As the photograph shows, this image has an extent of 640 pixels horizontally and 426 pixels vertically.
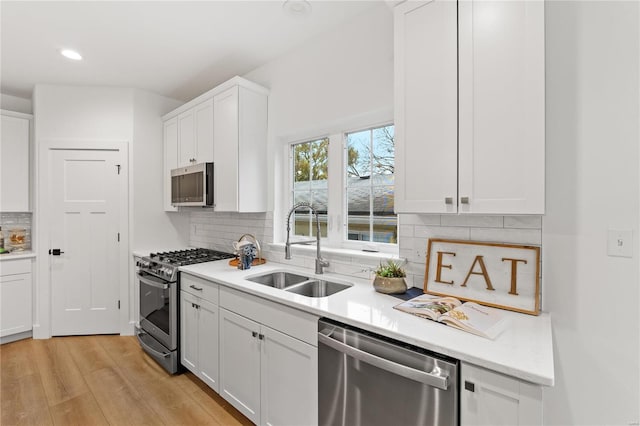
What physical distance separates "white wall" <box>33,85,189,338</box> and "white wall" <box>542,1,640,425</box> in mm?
3679

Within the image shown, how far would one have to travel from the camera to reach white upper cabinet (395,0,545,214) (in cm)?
126

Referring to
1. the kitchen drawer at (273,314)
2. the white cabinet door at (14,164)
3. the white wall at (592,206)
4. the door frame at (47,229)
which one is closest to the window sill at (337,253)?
the kitchen drawer at (273,314)

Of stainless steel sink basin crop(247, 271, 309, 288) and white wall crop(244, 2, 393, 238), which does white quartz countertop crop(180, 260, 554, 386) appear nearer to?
stainless steel sink basin crop(247, 271, 309, 288)

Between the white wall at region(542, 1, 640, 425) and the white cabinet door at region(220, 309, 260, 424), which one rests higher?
the white wall at region(542, 1, 640, 425)

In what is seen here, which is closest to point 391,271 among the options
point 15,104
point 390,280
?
point 390,280

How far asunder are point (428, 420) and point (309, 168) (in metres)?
2.01

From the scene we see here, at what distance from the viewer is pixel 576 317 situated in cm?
140

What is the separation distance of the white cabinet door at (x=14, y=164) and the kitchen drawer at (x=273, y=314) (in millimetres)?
3002

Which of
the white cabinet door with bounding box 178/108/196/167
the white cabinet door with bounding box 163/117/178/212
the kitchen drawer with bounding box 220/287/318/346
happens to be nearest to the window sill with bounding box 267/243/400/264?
the kitchen drawer with bounding box 220/287/318/346

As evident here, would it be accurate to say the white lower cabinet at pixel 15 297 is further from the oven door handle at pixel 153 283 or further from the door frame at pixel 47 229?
the oven door handle at pixel 153 283

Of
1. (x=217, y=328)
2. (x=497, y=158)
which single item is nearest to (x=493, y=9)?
(x=497, y=158)

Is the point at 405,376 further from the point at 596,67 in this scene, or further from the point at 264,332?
the point at 596,67

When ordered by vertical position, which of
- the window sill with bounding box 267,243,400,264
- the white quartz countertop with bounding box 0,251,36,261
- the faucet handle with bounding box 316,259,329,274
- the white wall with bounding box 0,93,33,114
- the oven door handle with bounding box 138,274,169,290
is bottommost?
the oven door handle with bounding box 138,274,169,290

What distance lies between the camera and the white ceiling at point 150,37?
2.08 meters
